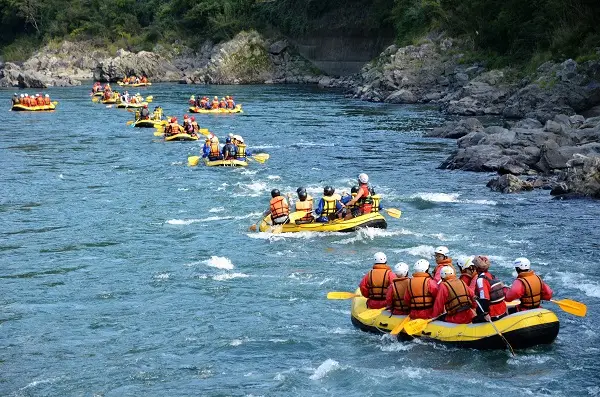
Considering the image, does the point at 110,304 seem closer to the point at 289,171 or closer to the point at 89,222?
the point at 89,222

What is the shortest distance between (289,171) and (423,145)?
9021mm

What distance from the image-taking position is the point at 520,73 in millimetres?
56344

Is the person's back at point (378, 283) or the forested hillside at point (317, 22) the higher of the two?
the forested hillside at point (317, 22)

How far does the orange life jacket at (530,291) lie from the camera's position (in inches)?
620

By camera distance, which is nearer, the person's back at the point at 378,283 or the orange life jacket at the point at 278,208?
the person's back at the point at 378,283

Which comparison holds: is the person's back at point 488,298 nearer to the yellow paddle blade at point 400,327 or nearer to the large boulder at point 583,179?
the yellow paddle blade at point 400,327

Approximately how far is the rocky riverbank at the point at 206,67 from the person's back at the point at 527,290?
74105mm

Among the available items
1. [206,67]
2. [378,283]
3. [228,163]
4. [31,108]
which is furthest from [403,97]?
[378,283]

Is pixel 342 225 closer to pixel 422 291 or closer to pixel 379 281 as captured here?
pixel 379 281

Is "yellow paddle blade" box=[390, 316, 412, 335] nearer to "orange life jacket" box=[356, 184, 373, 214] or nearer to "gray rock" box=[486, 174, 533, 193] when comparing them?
"orange life jacket" box=[356, 184, 373, 214]

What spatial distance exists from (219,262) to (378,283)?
6.59 metres

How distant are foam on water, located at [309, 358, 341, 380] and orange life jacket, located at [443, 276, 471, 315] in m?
2.39

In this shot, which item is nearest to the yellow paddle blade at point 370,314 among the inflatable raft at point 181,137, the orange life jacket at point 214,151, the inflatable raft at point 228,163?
the inflatable raft at point 228,163

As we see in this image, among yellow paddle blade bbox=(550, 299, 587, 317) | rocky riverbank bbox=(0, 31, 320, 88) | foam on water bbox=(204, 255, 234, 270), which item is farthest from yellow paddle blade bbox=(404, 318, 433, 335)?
rocky riverbank bbox=(0, 31, 320, 88)
